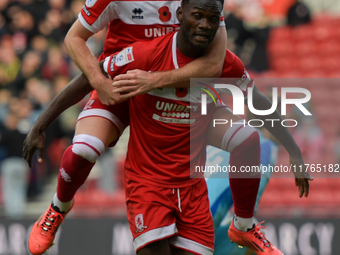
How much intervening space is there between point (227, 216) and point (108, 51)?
2.02 m

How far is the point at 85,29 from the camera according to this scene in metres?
3.67

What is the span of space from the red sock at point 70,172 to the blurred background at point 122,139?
3.53 m

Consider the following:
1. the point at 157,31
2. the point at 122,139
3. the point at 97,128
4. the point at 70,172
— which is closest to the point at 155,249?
the point at 70,172

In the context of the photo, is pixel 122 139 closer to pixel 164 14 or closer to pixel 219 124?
pixel 219 124

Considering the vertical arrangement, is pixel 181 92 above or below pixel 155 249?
above

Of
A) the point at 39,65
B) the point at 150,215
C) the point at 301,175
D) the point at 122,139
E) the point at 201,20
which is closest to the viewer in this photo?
the point at 201,20

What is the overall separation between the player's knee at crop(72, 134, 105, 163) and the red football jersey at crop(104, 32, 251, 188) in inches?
11.3

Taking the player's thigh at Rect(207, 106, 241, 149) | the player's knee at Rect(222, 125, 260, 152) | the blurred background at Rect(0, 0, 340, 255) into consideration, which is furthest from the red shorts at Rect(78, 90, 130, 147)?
the blurred background at Rect(0, 0, 340, 255)

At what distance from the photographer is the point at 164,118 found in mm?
3691

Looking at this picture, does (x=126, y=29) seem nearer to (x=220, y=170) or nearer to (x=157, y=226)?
(x=157, y=226)

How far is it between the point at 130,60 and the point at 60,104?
599 millimetres

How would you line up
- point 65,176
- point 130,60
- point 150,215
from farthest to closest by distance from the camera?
point 65,176, point 150,215, point 130,60

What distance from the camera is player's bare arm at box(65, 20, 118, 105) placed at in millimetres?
3576

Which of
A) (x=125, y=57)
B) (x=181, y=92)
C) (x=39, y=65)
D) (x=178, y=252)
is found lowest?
(x=39, y=65)
